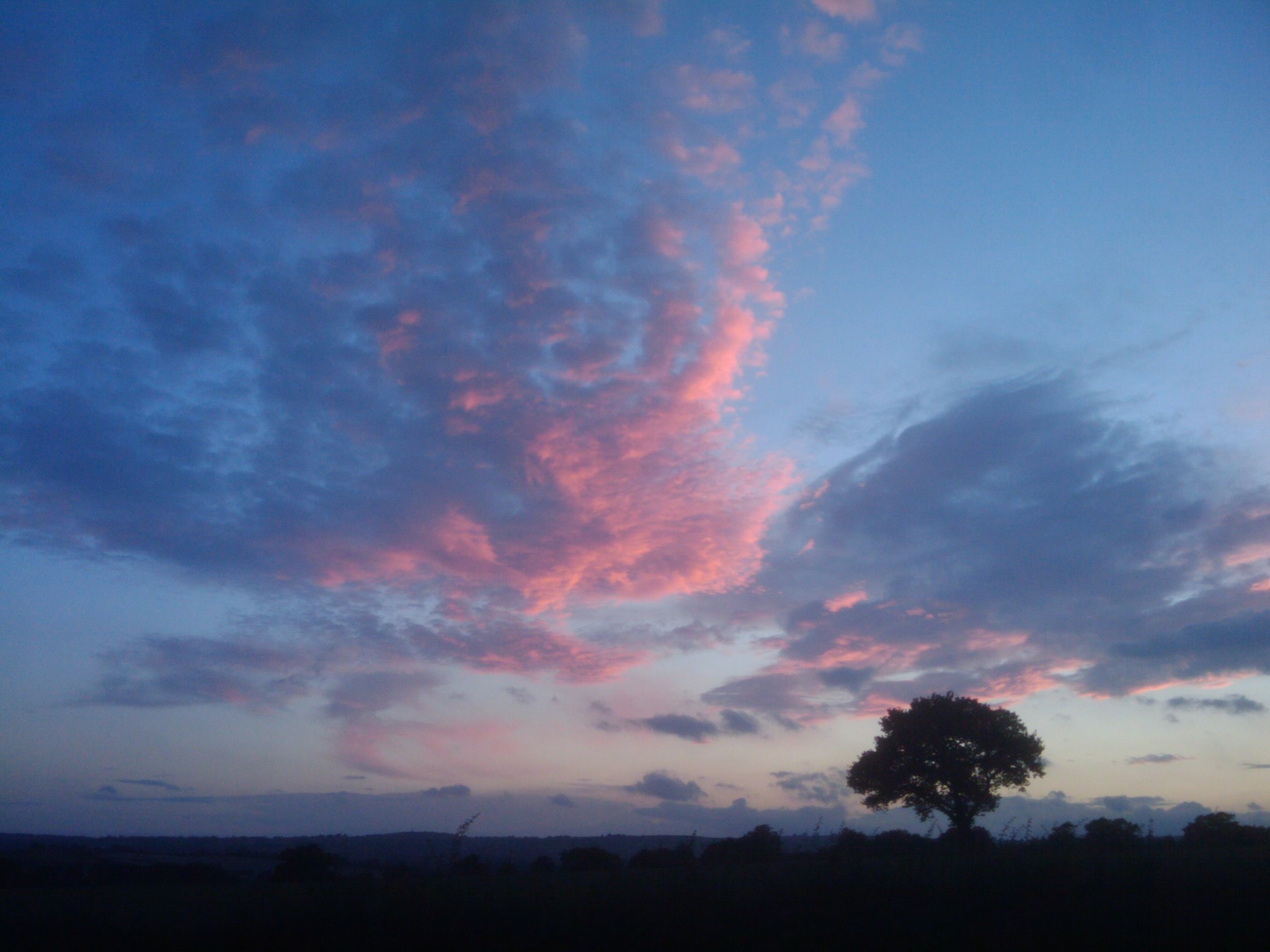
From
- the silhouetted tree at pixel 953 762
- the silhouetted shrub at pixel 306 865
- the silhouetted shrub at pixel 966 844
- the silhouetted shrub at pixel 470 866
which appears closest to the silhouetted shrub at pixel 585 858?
the silhouetted shrub at pixel 306 865

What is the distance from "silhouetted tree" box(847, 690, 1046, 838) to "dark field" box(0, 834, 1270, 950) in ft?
85.1

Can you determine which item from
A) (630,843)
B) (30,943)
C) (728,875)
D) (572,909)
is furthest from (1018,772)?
(30,943)

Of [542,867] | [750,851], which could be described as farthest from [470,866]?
[750,851]

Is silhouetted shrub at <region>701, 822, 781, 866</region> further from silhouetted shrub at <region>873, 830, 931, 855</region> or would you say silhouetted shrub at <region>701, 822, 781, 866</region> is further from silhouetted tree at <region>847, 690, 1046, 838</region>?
silhouetted tree at <region>847, 690, 1046, 838</region>

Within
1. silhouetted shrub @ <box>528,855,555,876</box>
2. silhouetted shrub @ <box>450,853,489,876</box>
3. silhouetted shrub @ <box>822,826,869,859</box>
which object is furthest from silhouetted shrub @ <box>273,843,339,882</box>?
silhouetted shrub @ <box>822,826,869,859</box>

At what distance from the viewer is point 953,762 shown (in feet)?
116

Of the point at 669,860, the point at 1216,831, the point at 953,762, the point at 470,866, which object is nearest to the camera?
the point at 470,866

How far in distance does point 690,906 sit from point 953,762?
32135 mm

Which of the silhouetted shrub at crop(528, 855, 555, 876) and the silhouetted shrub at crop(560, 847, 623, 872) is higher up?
the silhouetted shrub at crop(528, 855, 555, 876)

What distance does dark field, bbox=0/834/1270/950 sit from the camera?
7754mm

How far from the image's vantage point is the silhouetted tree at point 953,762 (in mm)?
35156

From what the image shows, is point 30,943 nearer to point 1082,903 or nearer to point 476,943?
point 476,943

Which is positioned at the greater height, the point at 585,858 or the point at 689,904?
the point at 689,904

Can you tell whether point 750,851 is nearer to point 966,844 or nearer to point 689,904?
point 966,844
